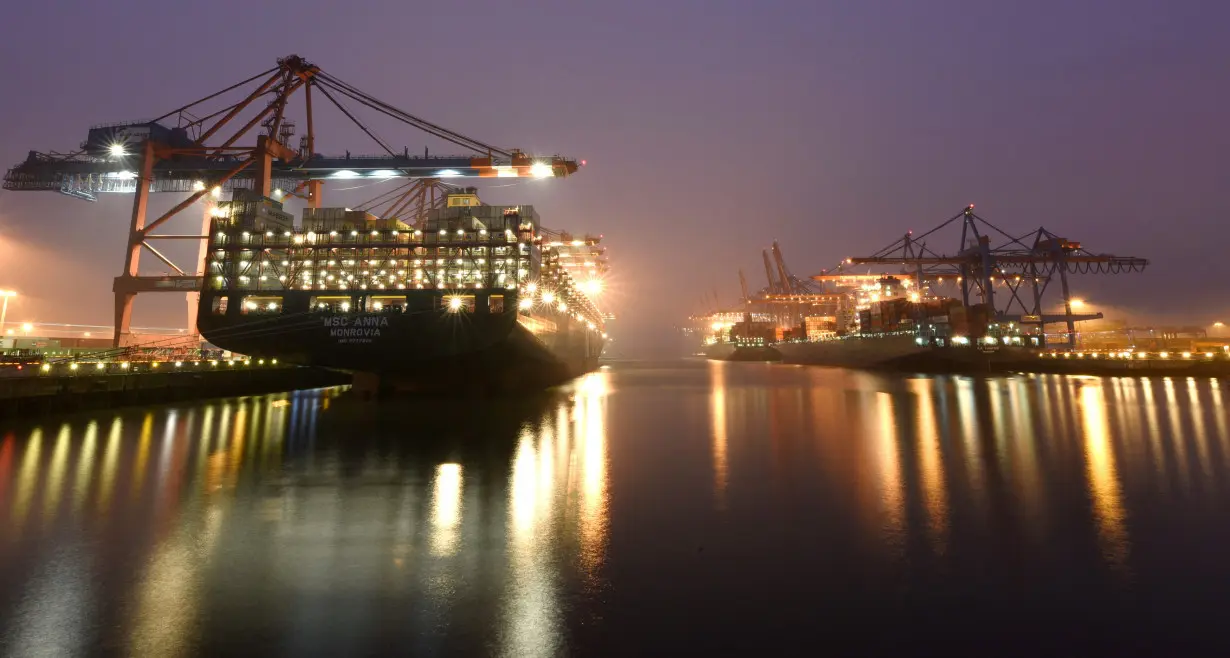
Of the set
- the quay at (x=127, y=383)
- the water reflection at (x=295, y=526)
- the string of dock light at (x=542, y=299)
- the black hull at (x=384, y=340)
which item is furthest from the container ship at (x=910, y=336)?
the quay at (x=127, y=383)

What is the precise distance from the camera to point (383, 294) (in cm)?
2717

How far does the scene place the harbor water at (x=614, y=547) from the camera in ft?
12.7

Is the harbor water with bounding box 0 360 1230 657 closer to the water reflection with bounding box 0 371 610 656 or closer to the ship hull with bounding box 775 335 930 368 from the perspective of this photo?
the water reflection with bounding box 0 371 610 656

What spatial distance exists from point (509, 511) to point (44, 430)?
1713 cm

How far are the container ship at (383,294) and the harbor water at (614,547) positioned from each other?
1359cm

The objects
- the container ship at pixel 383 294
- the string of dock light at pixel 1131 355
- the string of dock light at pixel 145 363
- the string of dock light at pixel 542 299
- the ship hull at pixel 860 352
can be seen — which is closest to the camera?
the string of dock light at pixel 145 363

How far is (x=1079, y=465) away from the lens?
980 centimetres

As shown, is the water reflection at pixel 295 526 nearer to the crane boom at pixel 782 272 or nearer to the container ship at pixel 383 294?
the container ship at pixel 383 294

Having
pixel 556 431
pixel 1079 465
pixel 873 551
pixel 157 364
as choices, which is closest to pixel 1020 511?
pixel 873 551

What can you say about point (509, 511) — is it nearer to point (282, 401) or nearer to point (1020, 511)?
point (1020, 511)

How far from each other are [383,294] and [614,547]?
83.0 ft

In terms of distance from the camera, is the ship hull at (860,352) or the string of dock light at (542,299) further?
the ship hull at (860,352)

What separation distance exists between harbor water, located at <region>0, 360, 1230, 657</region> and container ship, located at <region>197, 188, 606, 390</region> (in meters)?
13.6

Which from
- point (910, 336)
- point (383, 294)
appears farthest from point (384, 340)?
point (910, 336)
